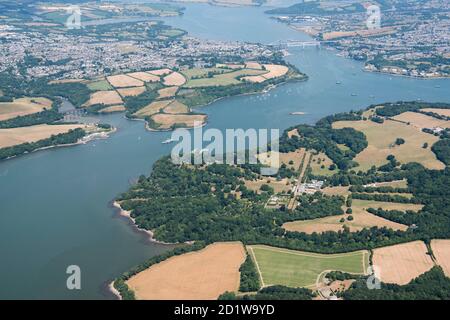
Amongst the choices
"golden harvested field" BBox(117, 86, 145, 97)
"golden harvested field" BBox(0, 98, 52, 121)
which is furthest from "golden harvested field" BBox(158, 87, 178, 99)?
"golden harvested field" BBox(0, 98, 52, 121)

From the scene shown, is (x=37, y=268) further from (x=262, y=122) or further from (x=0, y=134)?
(x=262, y=122)

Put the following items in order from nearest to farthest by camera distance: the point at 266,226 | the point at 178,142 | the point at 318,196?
the point at 266,226, the point at 318,196, the point at 178,142

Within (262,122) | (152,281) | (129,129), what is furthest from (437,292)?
(129,129)

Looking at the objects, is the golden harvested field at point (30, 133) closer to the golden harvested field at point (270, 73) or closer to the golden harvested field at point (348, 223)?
the golden harvested field at point (270, 73)

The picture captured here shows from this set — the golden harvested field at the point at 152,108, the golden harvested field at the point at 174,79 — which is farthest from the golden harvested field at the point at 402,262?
the golden harvested field at the point at 174,79

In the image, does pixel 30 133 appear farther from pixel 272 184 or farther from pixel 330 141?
pixel 330 141
